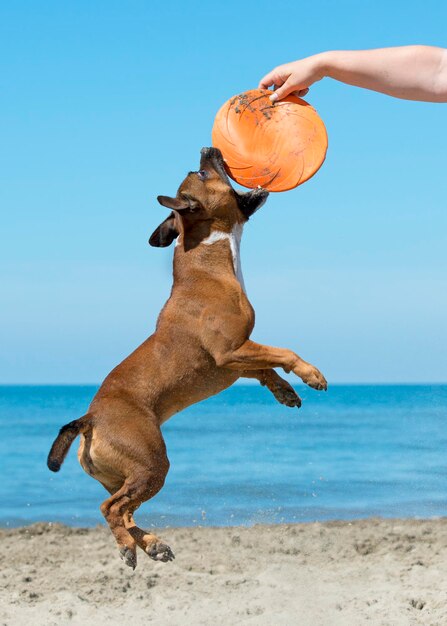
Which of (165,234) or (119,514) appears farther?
(165,234)

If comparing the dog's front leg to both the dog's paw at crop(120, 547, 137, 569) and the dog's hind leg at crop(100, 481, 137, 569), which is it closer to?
the dog's hind leg at crop(100, 481, 137, 569)

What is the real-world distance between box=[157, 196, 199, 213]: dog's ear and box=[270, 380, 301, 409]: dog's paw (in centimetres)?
118

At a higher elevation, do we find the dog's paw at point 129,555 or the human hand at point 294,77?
the human hand at point 294,77

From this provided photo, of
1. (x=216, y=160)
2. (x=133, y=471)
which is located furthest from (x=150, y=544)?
(x=216, y=160)

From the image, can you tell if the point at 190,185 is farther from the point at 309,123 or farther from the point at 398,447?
the point at 398,447

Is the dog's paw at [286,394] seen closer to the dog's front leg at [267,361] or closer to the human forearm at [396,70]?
the dog's front leg at [267,361]

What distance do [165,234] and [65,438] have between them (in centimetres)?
145

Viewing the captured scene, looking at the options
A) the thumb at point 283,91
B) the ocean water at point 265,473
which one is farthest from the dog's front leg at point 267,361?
the ocean water at point 265,473

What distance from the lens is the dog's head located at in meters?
6.18

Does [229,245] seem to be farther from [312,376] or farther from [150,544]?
[150,544]

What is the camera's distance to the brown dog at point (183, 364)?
5.56m

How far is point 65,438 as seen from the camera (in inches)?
227

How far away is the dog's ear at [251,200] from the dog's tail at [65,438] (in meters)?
1.56

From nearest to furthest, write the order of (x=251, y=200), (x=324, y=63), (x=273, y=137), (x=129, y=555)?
(x=324, y=63)
(x=129, y=555)
(x=273, y=137)
(x=251, y=200)
